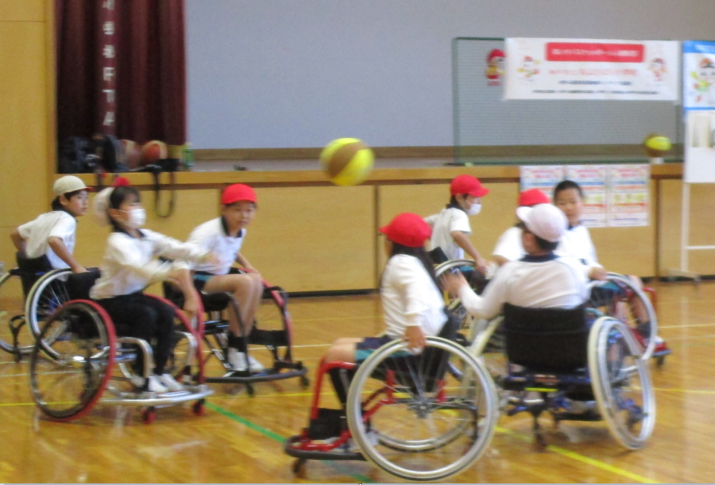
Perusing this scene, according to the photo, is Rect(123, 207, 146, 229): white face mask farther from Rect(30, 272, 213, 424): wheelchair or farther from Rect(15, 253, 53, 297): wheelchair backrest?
Rect(15, 253, 53, 297): wheelchair backrest

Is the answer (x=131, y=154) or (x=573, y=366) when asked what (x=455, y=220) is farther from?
(x=131, y=154)

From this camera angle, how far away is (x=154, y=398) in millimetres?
3883

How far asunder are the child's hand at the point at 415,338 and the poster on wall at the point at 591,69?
4897 millimetres

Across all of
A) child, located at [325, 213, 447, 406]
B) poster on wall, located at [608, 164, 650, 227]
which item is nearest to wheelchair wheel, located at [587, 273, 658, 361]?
child, located at [325, 213, 447, 406]

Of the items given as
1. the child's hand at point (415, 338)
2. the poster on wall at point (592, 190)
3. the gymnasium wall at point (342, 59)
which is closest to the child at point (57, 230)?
the child's hand at point (415, 338)

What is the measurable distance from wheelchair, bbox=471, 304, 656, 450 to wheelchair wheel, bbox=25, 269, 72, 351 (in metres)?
2.59

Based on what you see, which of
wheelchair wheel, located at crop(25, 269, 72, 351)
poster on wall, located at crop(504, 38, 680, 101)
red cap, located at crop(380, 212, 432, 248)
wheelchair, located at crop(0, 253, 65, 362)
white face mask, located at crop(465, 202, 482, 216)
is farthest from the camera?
poster on wall, located at crop(504, 38, 680, 101)

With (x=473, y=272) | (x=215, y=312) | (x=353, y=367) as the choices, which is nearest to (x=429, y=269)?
(x=353, y=367)

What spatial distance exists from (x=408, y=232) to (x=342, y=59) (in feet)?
25.5

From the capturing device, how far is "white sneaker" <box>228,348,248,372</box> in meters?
4.47

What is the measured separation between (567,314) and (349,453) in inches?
35.1

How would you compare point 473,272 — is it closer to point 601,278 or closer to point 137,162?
point 601,278

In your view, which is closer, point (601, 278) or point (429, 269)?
point (429, 269)

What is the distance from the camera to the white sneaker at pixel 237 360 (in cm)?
447
